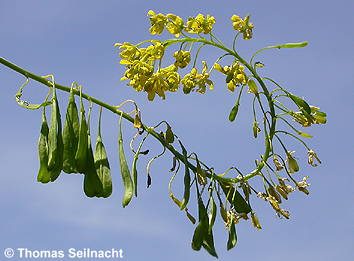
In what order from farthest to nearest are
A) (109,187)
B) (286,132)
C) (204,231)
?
(286,132) < (204,231) < (109,187)

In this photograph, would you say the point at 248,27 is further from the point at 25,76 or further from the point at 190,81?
the point at 25,76

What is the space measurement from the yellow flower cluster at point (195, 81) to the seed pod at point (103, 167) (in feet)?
1.09

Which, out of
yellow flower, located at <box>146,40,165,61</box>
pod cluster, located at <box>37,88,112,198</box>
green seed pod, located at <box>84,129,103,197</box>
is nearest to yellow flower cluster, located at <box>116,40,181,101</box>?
yellow flower, located at <box>146,40,165,61</box>

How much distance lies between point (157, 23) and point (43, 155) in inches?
22.8

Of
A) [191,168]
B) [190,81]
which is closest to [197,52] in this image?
[190,81]

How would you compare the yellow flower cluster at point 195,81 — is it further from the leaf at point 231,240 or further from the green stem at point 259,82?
the leaf at point 231,240

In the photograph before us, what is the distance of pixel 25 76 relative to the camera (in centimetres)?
185

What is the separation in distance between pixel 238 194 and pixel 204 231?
180mm

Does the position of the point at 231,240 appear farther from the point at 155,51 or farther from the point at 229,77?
the point at 155,51

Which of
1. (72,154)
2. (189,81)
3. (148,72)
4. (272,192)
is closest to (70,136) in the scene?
(72,154)

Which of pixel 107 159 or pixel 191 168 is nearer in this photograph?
pixel 107 159

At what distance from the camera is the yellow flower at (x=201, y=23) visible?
2092mm

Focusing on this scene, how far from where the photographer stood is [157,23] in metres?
2.13

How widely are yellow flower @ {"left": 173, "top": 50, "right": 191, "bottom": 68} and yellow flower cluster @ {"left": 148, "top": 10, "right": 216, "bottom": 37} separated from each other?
0.20 feet
